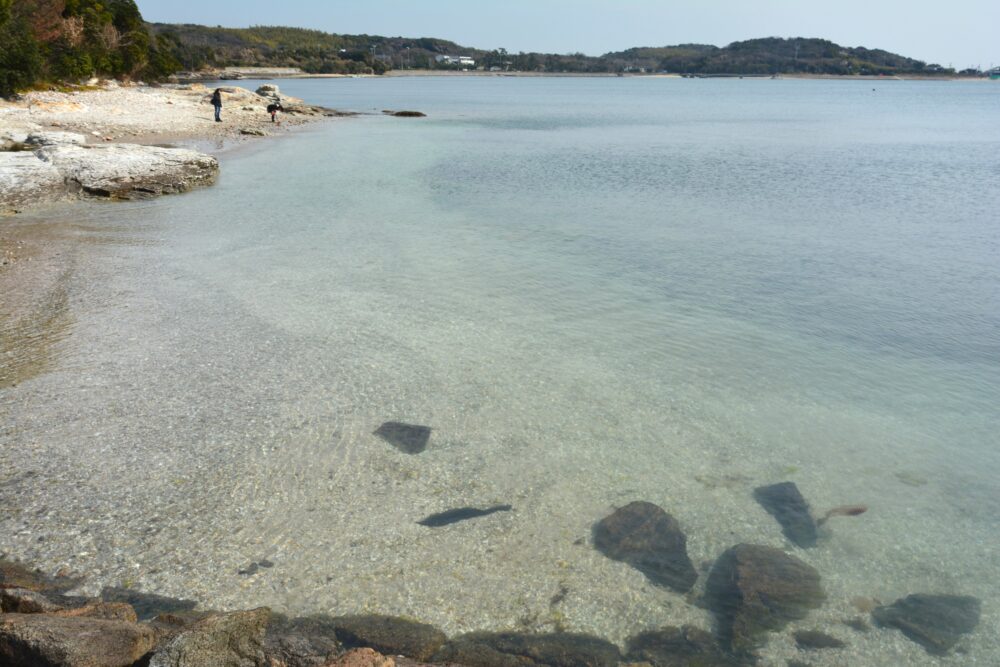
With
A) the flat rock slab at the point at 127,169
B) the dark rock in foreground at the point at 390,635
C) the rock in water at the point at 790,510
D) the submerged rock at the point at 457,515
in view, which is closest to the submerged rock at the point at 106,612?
the dark rock in foreground at the point at 390,635

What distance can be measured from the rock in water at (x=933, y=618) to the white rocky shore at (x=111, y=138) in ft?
52.3

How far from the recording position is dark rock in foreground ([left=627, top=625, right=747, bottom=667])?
3846mm

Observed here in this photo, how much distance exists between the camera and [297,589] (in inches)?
166

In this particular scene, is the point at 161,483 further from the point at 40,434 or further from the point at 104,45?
the point at 104,45

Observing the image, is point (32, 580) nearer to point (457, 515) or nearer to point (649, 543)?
point (457, 515)

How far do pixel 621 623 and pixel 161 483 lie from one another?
3304 millimetres

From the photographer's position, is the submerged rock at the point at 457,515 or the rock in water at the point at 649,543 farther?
the submerged rock at the point at 457,515

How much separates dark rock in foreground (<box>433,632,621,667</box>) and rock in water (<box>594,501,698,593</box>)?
28.8 inches

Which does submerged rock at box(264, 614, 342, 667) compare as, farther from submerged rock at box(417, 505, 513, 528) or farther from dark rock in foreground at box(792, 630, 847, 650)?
dark rock in foreground at box(792, 630, 847, 650)

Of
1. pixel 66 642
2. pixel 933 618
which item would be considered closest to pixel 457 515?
pixel 66 642

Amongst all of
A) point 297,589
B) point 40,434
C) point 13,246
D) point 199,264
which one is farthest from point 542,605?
point 13,246

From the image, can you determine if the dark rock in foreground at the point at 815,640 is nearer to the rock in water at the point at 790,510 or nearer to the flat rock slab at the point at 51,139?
the rock in water at the point at 790,510

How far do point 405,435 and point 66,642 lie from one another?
3.22 meters

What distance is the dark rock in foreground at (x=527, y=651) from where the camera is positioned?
12.3 ft
